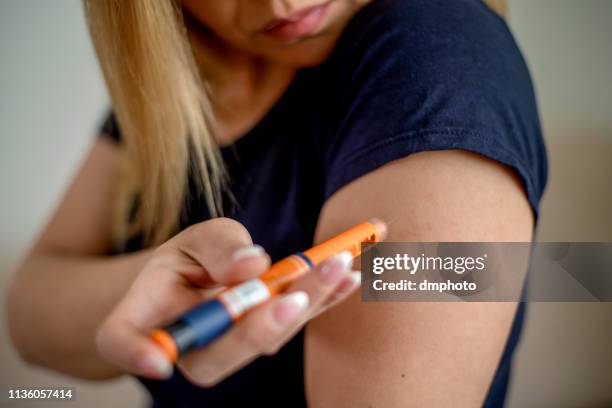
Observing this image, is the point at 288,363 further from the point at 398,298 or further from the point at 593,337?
the point at 593,337

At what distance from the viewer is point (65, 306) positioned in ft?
1.85

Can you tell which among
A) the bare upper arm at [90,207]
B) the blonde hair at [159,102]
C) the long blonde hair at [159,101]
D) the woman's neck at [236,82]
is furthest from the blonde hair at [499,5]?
the bare upper arm at [90,207]

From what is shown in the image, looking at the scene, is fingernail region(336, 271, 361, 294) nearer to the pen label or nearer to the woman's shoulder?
the pen label

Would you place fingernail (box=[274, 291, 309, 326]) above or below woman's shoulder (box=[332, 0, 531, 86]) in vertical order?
below

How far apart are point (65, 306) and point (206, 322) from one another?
44cm

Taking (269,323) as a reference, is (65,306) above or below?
below

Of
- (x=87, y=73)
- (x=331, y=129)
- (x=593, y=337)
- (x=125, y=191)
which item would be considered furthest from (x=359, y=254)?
(x=87, y=73)

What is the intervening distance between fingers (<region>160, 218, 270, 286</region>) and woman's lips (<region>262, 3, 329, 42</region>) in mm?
235

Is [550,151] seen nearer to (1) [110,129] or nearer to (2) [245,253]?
(2) [245,253]

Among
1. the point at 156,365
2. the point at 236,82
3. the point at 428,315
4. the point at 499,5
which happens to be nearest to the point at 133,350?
the point at 156,365

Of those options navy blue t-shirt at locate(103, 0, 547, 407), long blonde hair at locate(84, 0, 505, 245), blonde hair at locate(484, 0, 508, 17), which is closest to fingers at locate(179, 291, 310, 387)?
navy blue t-shirt at locate(103, 0, 547, 407)

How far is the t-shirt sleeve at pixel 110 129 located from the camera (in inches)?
25.4

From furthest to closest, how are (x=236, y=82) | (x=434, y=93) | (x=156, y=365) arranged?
(x=236, y=82), (x=434, y=93), (x=156, y=365)

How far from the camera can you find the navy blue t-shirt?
0.31m
